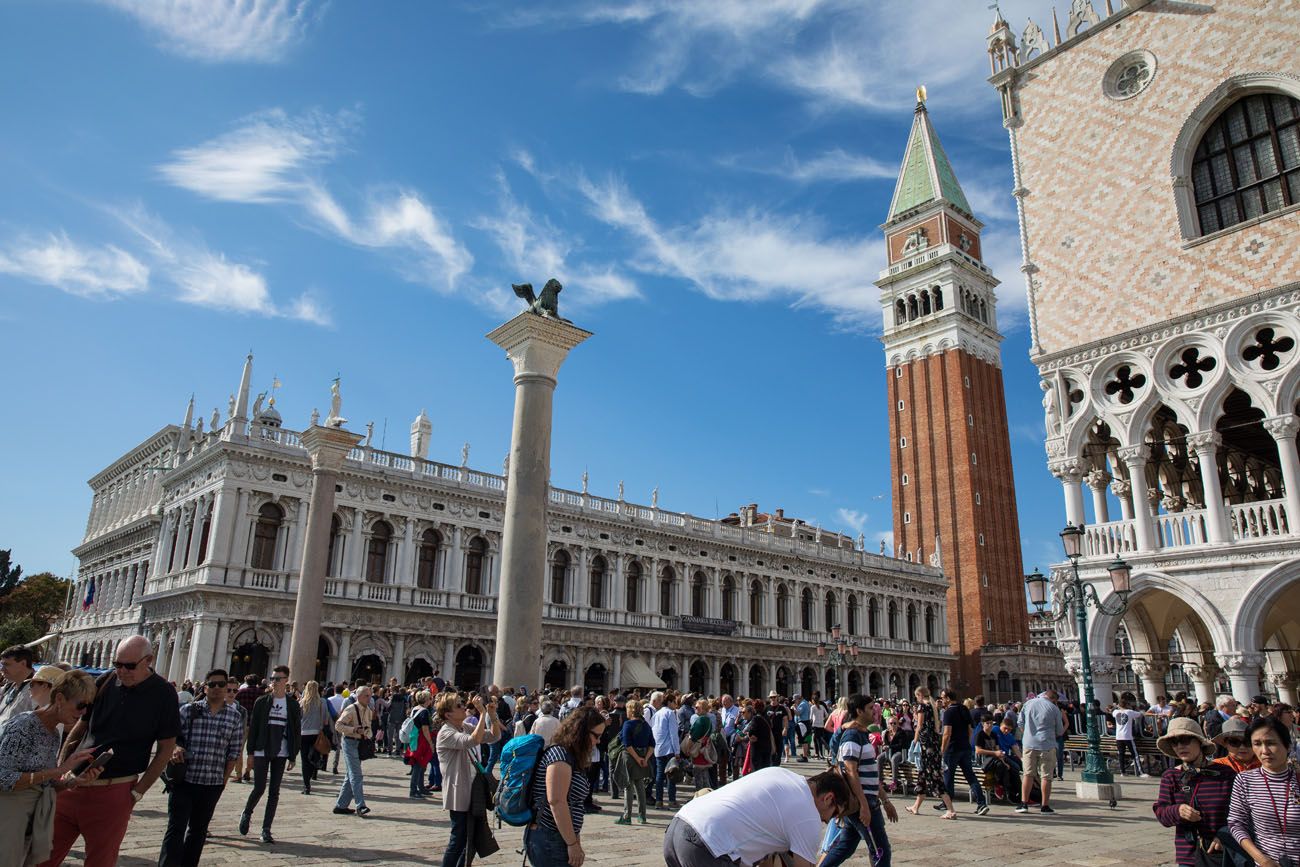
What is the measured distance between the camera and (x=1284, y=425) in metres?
15.2

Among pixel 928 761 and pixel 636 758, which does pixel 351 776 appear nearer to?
pixel 636 758

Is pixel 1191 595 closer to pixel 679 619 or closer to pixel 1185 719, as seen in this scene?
pixel 1185 719

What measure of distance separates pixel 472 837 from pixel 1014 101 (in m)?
20.6

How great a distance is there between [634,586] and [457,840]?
107 ft

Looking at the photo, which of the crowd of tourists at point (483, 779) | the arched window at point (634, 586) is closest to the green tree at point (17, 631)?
the arched window at point (634, 586)

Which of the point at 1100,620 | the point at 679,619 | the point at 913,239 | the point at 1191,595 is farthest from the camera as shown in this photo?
the point at 913,239

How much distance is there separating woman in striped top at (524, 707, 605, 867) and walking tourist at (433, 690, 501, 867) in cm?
152

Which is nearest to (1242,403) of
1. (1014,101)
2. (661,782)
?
(1014,101)

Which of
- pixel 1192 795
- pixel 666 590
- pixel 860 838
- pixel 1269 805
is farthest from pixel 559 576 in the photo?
pixel 1269 805

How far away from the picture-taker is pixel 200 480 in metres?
30.6

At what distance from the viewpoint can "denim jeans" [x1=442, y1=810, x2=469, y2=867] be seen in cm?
578

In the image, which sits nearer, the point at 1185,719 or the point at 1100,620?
the point at 1185,719

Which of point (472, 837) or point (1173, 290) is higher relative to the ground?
point (1173, 290)

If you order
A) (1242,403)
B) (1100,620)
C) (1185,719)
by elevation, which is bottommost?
(1185,719)
